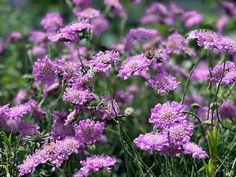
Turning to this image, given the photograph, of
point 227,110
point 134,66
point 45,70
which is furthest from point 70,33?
point 227,110

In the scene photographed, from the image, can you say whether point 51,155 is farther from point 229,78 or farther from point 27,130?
point 229,78

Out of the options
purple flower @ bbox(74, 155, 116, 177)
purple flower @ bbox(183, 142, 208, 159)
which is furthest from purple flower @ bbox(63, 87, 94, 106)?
purple flower @ bbox(183, 142, 208, 159)

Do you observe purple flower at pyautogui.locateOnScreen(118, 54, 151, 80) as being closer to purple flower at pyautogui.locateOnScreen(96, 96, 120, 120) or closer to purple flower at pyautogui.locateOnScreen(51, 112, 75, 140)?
purple flower at pyautogui.locateOnScreen(96, 96, 120, 120)

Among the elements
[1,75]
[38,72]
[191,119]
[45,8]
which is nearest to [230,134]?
[191,119]

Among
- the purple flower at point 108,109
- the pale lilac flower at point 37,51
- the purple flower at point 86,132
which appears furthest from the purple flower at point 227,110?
the pale lilac flower at point 37,51

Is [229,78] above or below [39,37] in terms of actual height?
above

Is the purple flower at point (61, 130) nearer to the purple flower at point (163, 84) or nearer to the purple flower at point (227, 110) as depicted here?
the purple flower at point (163, 84)
